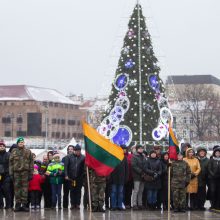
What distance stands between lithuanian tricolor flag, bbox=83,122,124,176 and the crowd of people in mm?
296

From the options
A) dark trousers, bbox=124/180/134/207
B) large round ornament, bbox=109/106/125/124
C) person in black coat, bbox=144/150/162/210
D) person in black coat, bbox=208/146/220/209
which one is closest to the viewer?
person in black coat, bbox=208/146/220/209

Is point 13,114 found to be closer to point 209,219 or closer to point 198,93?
point 198,93

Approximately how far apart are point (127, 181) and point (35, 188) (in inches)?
91.4

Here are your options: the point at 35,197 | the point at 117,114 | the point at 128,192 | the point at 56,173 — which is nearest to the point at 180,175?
the point at 128,192

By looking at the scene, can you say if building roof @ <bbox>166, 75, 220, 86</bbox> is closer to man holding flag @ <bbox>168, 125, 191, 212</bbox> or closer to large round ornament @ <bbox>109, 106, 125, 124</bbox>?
large round ornament @ <bbox>109, 106, 125, 124</bbox>

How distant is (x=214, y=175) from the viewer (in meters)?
22.1

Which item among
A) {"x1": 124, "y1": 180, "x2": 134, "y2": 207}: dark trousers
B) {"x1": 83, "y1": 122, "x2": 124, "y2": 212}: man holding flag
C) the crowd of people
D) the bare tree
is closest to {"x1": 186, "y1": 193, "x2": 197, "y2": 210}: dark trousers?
the crowd of people

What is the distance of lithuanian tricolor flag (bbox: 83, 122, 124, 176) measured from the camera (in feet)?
68.9

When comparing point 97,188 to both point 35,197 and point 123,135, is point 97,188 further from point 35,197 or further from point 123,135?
point 123,135

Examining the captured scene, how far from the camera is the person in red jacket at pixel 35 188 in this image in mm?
22281

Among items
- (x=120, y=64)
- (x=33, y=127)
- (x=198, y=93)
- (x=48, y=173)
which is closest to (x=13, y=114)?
(x=33, y=127)

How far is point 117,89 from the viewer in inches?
1624

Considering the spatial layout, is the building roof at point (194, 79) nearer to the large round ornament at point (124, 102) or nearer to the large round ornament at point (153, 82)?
the large round ornament at point (153, 82)

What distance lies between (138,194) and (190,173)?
162cm
